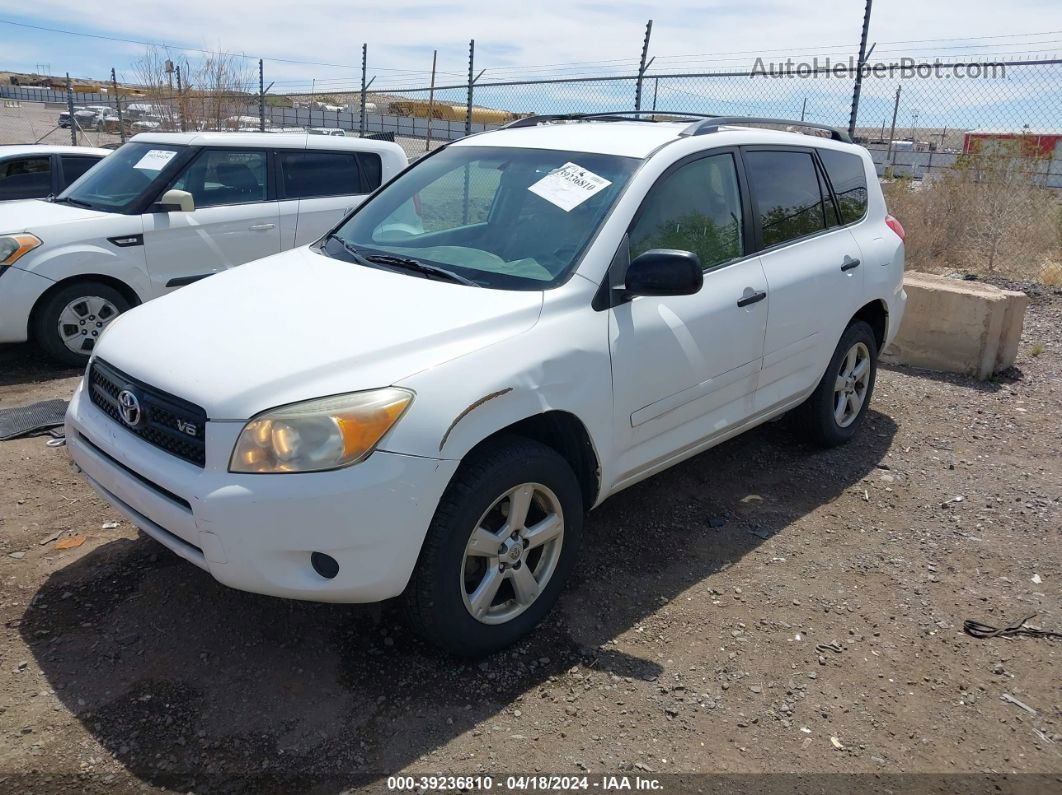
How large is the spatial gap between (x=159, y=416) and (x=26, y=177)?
6878mm

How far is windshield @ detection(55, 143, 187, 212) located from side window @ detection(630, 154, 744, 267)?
15.0 feet

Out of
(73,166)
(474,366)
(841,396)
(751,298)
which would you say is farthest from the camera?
(73,166)

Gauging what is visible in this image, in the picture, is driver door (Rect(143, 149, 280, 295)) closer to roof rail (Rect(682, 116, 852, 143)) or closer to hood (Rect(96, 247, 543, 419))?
hood (Rect(96, 247, 543, 419))

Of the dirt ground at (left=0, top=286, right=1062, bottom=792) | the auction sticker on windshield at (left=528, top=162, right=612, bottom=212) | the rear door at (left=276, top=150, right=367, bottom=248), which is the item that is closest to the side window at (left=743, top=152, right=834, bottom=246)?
the auction sticker on windshield at (left=528, top=162, right=612, bottom=212)

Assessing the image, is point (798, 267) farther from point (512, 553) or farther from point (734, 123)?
point (512, 553)

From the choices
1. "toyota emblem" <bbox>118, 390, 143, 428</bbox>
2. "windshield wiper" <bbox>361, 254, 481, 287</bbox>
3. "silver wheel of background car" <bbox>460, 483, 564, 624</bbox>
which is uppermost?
"windshield wiper" <bbox>361, 254, 481, 287</bbox>

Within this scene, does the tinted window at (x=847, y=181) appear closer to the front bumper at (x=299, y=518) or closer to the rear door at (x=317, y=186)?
the front bumper at (x=299, y=518)

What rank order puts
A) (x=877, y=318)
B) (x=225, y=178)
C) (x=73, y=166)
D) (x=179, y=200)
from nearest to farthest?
(x=877, y=318) → (x=179, y=200) → (x=225, y=178) → (x=73, y=166)

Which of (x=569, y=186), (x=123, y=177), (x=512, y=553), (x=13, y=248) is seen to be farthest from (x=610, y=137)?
(x=123, y=177)

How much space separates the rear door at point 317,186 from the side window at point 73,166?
269cm

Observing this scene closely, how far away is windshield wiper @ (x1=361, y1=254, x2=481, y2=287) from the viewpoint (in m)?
3.37

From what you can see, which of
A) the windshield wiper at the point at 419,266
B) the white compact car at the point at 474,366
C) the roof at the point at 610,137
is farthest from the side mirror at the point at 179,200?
the windshield wiper at the point at 419,266

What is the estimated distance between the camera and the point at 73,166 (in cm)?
844

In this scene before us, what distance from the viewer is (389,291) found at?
10.8ft
